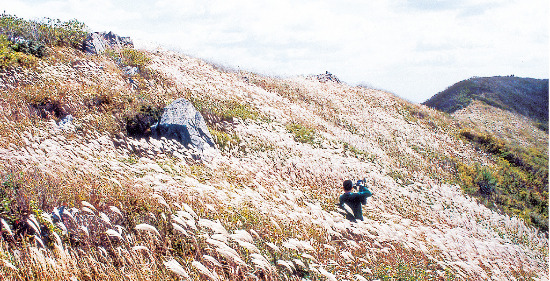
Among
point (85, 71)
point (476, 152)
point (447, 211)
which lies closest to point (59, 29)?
point (85, 71)

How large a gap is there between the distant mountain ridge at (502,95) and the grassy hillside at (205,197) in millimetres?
30464

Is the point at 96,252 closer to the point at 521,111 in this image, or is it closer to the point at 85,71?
the point at 85,71

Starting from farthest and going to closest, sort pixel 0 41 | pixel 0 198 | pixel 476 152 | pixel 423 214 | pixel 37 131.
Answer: pixel 476 152, pixel 0 41, pixel 423 214, pixel 37 131, pixel 0 198

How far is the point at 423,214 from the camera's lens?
32.0 ft

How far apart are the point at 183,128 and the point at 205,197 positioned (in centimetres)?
455

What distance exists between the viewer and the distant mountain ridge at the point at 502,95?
40.8 meters

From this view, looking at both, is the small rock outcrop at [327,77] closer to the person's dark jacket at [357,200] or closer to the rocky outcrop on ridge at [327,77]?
the rocky outcrop on ridge at [327,77]

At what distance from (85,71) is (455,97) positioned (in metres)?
47.6

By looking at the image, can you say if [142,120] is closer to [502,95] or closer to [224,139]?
[224,139]

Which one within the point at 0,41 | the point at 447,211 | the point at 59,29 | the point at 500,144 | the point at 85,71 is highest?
the point at 59,29

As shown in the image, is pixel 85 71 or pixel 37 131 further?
pixel 85 71

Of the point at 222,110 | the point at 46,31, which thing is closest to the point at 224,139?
the point at 222,110

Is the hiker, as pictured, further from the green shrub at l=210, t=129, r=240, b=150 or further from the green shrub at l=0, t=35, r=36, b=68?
the green shrub at l=0, t=35, r=36, b=68

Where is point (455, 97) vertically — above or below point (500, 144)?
above
